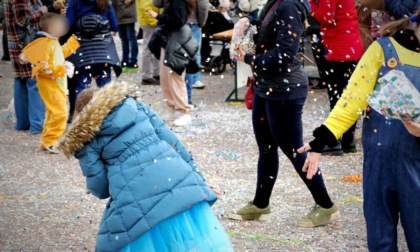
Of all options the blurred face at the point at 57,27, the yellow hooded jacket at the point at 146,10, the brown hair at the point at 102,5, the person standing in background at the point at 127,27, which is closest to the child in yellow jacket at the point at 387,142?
the blurred face at the point at 57,27

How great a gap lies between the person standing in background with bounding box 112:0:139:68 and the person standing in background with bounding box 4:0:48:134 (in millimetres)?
4322

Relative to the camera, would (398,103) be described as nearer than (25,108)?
Yes

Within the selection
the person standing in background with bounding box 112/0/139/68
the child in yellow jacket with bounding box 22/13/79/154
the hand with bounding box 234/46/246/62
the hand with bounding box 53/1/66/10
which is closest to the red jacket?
the hand with bounding box 234/46/246/62

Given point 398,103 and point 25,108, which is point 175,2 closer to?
point 25,108

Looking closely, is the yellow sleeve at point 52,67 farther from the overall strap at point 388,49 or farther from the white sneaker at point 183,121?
the overall strap at point 388,49

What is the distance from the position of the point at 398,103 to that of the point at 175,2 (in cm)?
559

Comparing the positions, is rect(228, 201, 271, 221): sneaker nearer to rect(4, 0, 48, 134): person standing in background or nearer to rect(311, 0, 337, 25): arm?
rect(311, 0, 337, 25): arm

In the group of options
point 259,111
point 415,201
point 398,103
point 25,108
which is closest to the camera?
point 398,103

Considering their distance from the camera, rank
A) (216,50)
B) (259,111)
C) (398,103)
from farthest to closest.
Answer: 1. (216,50)
2. (259,111)
3. (398,103)

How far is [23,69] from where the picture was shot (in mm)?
9117

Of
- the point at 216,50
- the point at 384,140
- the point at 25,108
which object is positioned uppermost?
the point at 384,140

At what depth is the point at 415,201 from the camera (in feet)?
12.5

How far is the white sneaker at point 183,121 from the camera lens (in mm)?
9379

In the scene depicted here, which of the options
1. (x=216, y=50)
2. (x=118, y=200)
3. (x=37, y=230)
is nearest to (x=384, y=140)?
(x=118, y=200)
